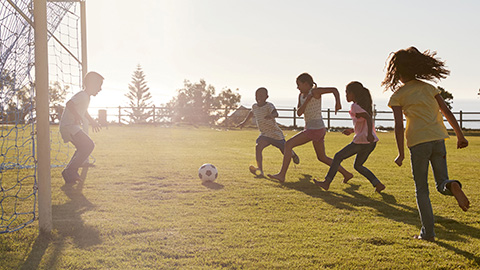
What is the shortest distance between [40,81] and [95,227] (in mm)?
1396

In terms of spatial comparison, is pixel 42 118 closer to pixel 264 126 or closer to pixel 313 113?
pixel 313 113

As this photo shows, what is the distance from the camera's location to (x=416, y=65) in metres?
3.79

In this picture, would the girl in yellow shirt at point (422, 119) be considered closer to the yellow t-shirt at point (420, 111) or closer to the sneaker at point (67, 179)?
the yellow t-shirt at point (420, 111)

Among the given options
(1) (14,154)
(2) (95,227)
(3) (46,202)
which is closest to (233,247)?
(2) (95,227)

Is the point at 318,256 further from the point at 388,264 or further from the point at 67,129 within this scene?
the point at 67,129

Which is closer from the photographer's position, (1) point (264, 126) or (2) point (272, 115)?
(2) point (272, 115)

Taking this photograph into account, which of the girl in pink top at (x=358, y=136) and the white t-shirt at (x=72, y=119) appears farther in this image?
the white t-shirt at (x=72, y=119)

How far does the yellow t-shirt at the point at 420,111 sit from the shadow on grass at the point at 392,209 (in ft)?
2.91

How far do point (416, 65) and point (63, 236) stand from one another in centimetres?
335

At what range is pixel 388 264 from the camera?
3.13m

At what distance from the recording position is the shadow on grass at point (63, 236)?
3219 mm

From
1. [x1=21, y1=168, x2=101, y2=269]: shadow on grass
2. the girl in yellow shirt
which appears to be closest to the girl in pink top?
the girl in yellow shirt

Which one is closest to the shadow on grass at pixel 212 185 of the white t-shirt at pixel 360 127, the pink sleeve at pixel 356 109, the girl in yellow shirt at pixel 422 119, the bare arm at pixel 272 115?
the bare arm at pixel 272 115

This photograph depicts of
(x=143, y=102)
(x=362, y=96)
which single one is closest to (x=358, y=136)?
(x=362, y=96)
